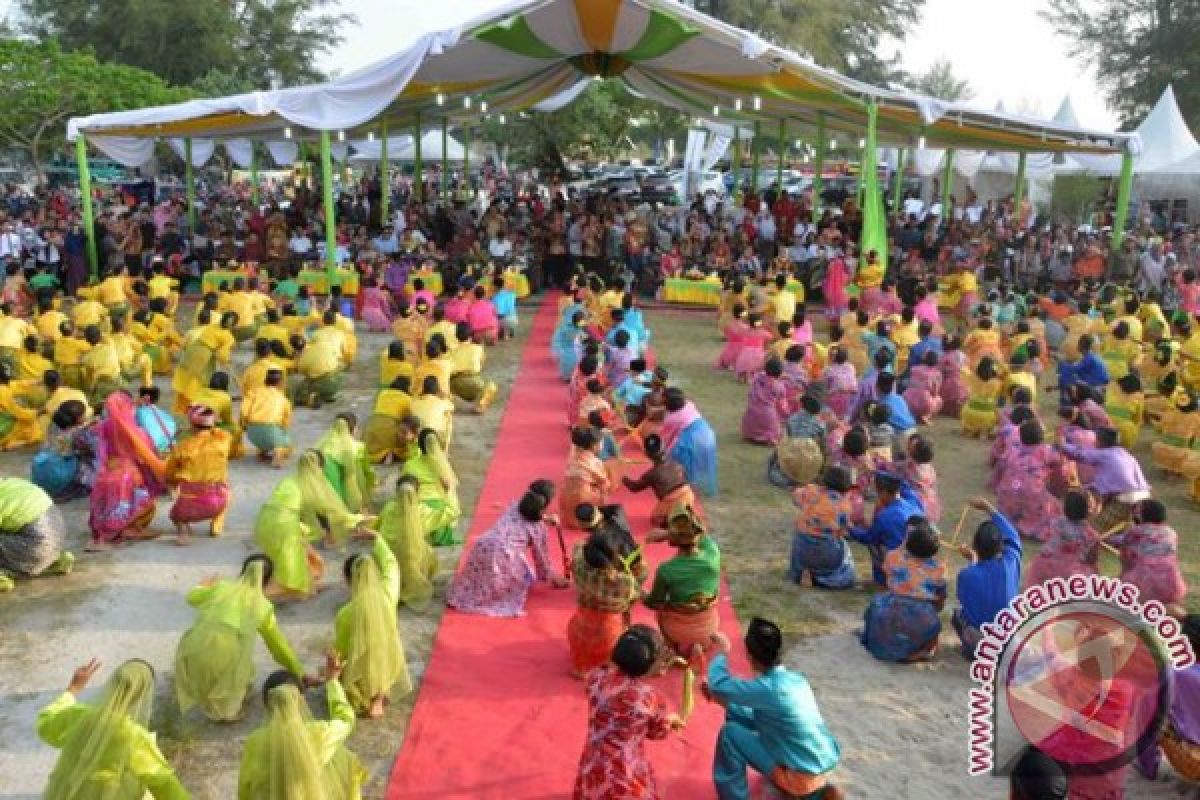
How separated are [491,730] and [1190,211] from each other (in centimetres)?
2497

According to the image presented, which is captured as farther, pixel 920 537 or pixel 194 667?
pixel 920 537

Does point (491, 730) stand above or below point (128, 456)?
below

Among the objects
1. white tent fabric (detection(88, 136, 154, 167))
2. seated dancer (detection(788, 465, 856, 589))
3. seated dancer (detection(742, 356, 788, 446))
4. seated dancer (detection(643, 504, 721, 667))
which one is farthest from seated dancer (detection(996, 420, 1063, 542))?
white tent fabric (detection(88, 136, 154, 167))

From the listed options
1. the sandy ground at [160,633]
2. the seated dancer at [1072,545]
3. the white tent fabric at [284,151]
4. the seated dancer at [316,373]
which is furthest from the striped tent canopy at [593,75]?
the white tent fabric at [284,151]

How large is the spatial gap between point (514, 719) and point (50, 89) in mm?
21679

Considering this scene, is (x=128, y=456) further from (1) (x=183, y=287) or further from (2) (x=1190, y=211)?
(2) (x=1190, y=211)

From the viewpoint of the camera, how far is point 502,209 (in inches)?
806

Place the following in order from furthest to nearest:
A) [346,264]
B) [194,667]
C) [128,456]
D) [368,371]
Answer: [346,264] < [368,371] < [128,456] < [194,667]

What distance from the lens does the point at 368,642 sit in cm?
500

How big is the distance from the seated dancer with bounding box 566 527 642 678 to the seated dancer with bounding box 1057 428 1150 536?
3.77 m

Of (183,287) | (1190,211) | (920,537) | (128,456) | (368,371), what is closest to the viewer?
(920,537)

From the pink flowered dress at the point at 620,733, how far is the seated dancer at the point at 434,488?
9.72 feet

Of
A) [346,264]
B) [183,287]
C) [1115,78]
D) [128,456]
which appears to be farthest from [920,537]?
[1115,78]

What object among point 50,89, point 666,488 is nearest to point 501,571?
point 666,488
